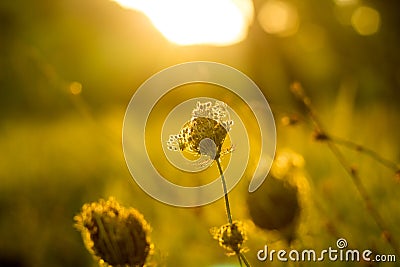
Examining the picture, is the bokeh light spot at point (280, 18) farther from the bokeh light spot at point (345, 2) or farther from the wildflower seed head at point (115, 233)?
the wildflower seed head at point (115, 233)

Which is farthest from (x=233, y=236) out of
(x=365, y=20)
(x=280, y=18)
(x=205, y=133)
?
(x=280, y=18)

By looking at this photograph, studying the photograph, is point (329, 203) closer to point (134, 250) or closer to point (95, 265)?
point (95, 265)

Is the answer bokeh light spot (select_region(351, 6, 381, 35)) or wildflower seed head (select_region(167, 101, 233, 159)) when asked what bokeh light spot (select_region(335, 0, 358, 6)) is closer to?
bokeh light spot (select_region(351, 6, 381, 35))

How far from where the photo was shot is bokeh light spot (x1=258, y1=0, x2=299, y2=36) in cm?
496

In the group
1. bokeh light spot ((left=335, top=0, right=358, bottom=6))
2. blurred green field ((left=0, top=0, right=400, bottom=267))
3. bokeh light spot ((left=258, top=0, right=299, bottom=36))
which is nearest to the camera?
blurred green field ((left=0, top=0, right=400, bottom=267))

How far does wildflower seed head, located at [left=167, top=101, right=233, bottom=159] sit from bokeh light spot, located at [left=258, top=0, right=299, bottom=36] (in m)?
3.62

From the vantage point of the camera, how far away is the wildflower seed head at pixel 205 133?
49.9 inches

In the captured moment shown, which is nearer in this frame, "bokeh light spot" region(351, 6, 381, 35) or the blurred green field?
the blurred green field

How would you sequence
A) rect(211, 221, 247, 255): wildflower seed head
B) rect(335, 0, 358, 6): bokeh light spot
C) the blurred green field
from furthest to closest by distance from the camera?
rect(335, 0, 358, 6): bokeh light spot < the blurred green field < rect(211, 221, 247, 255): wildflower seed head

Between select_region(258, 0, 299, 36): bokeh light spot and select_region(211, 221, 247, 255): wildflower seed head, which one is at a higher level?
select_region(258, 0, 299, 36): bokeh light spot

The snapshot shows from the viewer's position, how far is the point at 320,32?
16.3 ft

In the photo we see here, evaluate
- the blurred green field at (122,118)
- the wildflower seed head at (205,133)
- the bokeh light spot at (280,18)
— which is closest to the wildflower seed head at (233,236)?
the wildflower seed head at (205,133)

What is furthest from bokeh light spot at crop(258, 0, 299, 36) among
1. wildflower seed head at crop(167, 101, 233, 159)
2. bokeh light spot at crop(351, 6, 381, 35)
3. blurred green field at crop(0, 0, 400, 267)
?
wildflower seed head at crop(167, 101, 233, 159)

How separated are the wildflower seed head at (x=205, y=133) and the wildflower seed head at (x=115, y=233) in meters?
0.17
